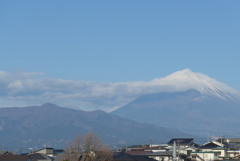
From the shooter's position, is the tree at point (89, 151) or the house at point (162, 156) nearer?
the tree at point (89, 151)

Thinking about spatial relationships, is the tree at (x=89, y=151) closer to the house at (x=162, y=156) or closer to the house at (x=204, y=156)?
the house at (x=162, y=156)

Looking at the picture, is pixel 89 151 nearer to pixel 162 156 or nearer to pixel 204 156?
pixel 162 156

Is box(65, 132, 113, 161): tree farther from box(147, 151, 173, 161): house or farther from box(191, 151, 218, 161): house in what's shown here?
box(191, 151, 218, 161): house

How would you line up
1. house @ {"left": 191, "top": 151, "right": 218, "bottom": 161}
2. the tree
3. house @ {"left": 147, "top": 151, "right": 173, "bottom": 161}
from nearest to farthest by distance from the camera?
the tree, house @ {"left": 147, "top": 151, "right": 173, "bottom": 161}, house @ {"left": 191, "top": 151, "right": 218, "bottom": 161}

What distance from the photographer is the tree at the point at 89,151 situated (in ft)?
207

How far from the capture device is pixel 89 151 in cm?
6438

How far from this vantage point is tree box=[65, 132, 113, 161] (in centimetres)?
6304

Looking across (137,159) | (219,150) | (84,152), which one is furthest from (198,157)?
(84,152)

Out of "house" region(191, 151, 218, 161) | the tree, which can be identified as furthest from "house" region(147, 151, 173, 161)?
the tree

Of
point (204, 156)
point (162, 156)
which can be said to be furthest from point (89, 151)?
point (204, 156)

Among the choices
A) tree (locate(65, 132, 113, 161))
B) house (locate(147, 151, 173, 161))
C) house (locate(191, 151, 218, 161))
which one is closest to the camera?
tree (locate(65, 132, 113, 161))

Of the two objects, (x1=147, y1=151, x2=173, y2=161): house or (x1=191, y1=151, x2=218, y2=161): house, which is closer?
(x1=147, y1=151, x2=173, y2=161): house

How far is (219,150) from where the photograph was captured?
76.9 meters

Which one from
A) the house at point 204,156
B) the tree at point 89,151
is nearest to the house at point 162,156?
the house at point 204,156
